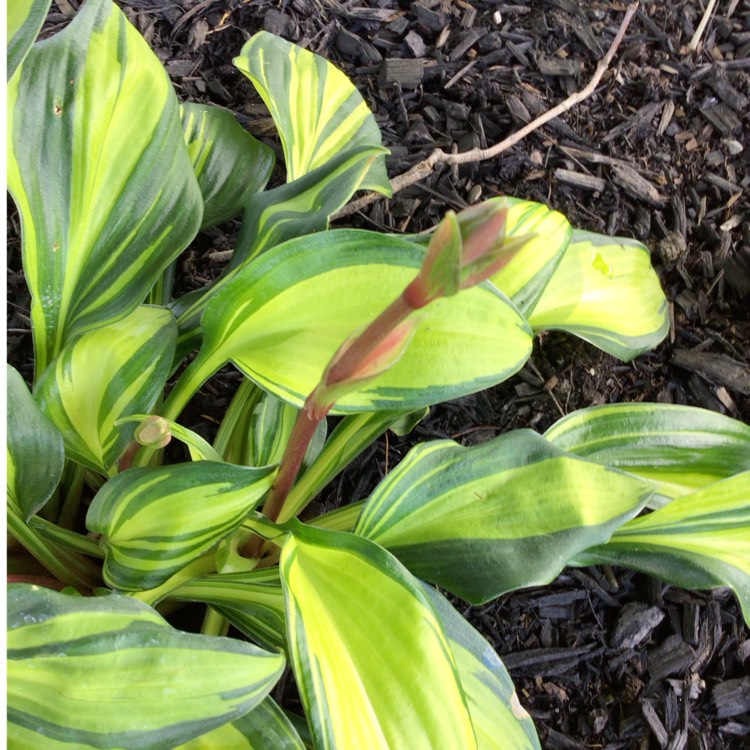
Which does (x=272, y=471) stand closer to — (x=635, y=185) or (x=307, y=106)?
(x=307, y=106)

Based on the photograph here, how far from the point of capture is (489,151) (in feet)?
3.83

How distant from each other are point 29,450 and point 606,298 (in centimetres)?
67

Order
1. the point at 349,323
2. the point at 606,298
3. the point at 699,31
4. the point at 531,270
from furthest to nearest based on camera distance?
the point at 699,31 < the point at 606,298 < the point at 531,270 < the point at 349,323

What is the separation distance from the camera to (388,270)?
636mm

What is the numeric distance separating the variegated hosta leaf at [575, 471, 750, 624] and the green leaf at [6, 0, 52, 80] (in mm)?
682

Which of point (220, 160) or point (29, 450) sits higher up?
point (220, 160)

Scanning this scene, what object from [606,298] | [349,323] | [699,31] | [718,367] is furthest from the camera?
[699,31]

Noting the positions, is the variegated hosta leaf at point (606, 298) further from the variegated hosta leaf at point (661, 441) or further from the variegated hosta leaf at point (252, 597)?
the variegated hosta leaf at point (252, 597)

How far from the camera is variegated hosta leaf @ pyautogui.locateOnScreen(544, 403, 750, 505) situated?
0.81m

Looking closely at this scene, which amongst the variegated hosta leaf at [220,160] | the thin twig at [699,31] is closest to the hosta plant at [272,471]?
the variegated hosta leaf at [220,160]

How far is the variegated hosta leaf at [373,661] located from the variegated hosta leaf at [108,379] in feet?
0.78

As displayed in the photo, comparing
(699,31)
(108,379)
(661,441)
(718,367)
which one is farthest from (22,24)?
(699,31)

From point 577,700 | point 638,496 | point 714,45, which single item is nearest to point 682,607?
point 577,700

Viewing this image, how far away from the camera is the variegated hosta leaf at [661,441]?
0.81 metres
